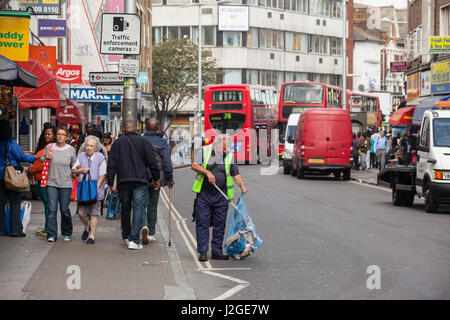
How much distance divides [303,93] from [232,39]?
106 feet

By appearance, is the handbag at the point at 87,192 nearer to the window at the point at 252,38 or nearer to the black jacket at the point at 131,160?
the black jacket at the point at 131,160

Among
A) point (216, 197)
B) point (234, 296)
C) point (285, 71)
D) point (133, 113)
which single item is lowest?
point (234, 296)

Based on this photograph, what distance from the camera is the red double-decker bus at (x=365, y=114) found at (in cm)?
5794

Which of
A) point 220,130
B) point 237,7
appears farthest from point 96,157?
point 237,7

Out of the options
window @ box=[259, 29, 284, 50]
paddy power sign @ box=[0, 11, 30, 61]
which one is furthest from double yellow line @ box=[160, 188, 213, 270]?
window @ box=[259, 29, 284, 50]

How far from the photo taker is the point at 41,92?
20250mm

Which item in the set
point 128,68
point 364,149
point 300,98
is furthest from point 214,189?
point 300,98

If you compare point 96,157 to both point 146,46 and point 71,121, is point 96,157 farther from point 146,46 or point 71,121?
point 146,46

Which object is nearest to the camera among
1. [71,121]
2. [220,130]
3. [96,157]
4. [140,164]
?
[140,164]

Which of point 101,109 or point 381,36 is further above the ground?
point 381,36

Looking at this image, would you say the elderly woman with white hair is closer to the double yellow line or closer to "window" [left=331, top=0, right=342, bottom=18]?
the double yellow line

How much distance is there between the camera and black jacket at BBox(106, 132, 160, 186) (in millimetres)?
12312

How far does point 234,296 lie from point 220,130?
118 ft

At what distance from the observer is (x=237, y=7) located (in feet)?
247
